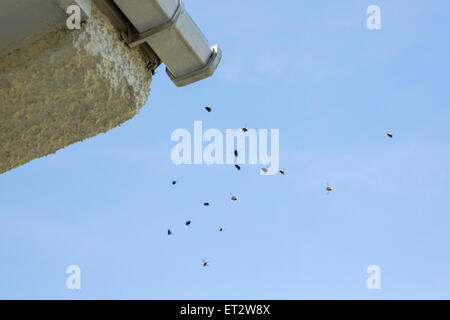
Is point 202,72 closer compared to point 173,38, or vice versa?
point 173,38

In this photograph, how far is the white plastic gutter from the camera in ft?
7.31

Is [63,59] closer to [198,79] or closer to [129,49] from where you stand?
[129,49]

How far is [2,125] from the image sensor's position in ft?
7.74

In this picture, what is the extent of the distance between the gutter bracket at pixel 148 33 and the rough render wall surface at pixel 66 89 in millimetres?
41

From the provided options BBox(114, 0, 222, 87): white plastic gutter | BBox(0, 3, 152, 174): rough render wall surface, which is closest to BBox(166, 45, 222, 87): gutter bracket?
BBox(114, 0, 222, 87): white plastic gutter

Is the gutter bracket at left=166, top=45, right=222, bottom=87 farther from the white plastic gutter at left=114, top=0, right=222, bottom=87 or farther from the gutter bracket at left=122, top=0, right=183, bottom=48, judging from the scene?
the gutter bracket at left=122, top=0, right=183, bottom=48

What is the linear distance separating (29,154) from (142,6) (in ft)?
3.12

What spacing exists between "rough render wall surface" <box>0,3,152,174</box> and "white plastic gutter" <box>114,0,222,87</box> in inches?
4.6

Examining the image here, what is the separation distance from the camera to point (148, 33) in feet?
7.63

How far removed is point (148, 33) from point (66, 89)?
1.44 feet

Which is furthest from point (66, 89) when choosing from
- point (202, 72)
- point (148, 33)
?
point (202, 72)

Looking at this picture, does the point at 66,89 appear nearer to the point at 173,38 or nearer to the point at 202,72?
the point at 173,38

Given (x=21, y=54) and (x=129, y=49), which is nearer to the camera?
(x=21, y=54)

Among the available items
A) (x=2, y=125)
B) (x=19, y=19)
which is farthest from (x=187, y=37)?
(x=2, y=125)
